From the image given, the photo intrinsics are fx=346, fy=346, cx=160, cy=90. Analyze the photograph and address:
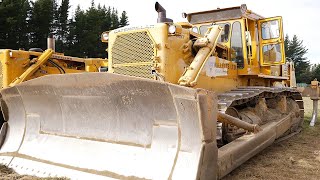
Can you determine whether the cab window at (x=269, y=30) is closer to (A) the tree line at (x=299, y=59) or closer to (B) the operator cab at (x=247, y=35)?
(B) the operator cab at (x=247, y=35)

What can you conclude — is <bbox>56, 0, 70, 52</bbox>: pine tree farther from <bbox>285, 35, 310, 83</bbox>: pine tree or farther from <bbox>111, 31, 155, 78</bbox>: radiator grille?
<bbox>285, 35, 310, 83</bbox>: pine tree

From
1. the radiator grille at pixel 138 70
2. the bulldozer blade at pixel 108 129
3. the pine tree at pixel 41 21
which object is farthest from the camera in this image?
the pine tree at pixel 41 21

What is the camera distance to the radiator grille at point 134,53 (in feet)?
17.2

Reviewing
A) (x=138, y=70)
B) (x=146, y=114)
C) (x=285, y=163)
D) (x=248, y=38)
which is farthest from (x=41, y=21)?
(x=146, y=114)

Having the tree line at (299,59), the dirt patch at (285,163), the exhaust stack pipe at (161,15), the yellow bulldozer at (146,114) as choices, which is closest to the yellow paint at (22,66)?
the yellow bulldozer at (146,114)

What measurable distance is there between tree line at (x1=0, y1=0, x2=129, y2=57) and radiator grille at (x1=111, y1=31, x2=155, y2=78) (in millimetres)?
27299

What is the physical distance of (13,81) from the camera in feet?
24.8

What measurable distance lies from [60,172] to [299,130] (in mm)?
6221

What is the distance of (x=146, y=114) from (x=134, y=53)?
1785 mm

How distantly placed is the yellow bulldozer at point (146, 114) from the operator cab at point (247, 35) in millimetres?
34

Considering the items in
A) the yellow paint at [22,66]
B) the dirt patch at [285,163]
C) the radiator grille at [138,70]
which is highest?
the yellow paint at [22,66]

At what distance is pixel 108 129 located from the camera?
411 centimetres

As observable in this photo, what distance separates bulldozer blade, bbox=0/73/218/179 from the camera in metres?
3.33

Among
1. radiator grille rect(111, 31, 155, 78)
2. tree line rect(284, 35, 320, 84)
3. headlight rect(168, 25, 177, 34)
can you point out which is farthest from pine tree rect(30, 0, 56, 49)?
tree line rect(284, 35, 320, 84)
